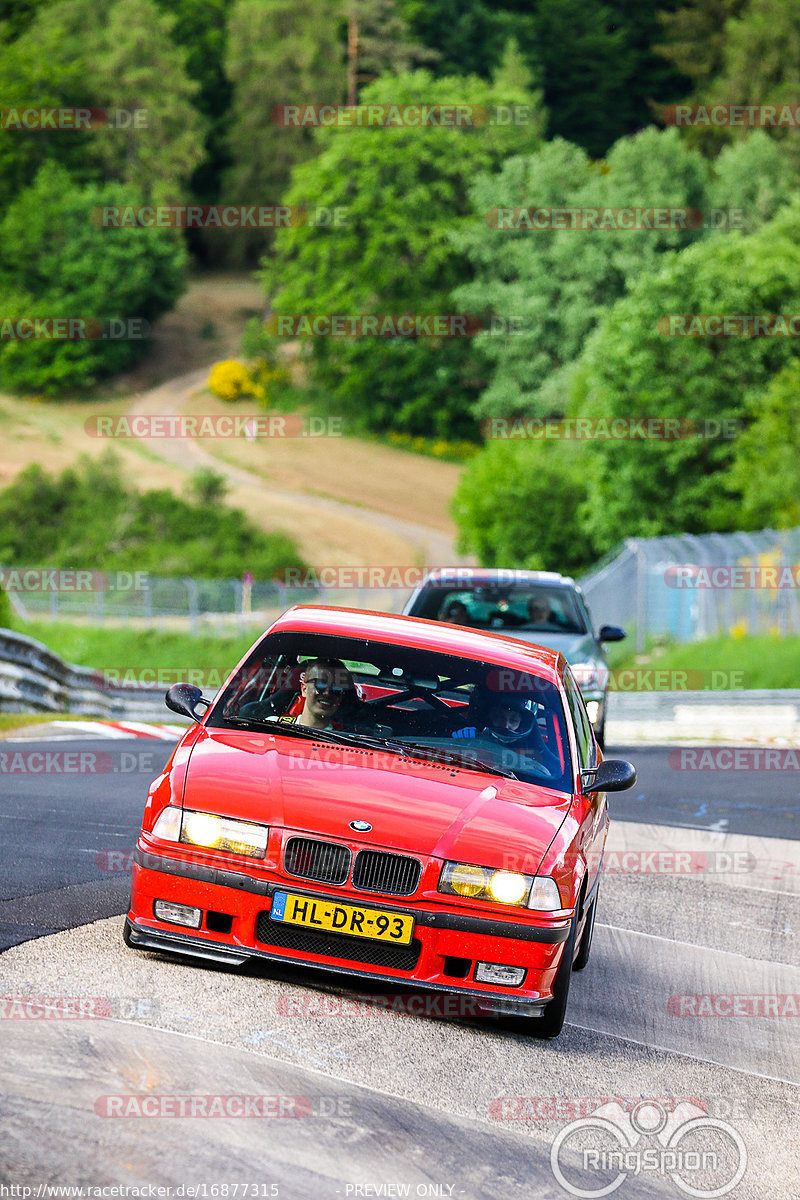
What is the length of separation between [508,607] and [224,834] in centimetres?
989

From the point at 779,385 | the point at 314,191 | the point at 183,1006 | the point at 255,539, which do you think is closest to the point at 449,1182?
the point at 183,1006

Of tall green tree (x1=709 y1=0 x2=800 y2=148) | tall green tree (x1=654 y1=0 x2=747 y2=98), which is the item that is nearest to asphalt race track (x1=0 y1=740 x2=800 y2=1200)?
tall green tree (x1=709 y1=0 x2=800 y2=148)

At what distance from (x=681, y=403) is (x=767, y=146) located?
26353mm

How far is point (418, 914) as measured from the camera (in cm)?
604

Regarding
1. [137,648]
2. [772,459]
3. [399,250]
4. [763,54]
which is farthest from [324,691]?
[763,54]

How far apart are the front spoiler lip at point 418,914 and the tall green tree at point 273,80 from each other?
3608 inches

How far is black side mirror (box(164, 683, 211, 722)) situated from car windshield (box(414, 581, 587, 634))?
7910mm

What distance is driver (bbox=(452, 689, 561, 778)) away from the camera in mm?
7102

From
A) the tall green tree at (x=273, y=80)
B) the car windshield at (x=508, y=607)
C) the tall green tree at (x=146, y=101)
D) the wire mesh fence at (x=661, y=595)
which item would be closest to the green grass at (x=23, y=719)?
the car windshield at (x=508, y=607)

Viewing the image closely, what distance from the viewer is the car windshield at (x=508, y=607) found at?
1568 centimetres

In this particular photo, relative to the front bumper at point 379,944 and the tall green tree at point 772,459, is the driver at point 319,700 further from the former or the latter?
the tall green tree at point 772,459

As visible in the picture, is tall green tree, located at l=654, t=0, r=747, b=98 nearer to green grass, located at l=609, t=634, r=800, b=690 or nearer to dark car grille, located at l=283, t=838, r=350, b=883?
green grass, located at l=609, t=634, r=800, b=690

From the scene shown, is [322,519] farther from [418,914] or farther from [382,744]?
[418,914]

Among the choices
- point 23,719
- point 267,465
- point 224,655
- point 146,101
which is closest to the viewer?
point 23,719
